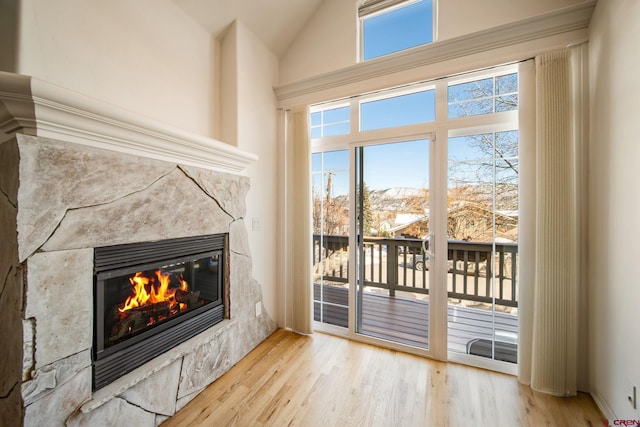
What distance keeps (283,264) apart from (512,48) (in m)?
2.65

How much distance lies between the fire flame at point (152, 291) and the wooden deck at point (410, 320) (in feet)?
4.56

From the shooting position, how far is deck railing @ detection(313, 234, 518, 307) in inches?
80.6

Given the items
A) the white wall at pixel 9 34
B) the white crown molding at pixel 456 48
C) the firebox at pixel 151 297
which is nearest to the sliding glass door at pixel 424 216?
the white crown molding at pixel 456 48

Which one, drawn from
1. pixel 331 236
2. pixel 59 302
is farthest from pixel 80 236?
pixel 331 236

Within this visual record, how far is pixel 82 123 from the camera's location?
117 centimetres

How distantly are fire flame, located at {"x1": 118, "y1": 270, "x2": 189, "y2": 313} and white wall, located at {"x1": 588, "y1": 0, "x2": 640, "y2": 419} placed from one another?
2.67 metres

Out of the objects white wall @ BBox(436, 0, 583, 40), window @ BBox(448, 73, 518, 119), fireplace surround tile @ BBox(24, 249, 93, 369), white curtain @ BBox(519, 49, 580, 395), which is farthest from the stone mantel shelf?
white curtain @ BBox(519, 49, 580, 395)

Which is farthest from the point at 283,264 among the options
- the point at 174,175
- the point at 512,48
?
the point at 512,48

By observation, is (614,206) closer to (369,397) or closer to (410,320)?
(410,320)

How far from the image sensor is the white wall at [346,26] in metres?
1.90

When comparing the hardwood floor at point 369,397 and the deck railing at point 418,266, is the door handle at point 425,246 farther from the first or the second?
the hardwood floor at point 369,397

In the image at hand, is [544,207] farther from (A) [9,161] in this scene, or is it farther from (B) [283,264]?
(A) [9,161]

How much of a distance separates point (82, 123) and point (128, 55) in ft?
2.50

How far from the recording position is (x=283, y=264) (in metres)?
2.67
